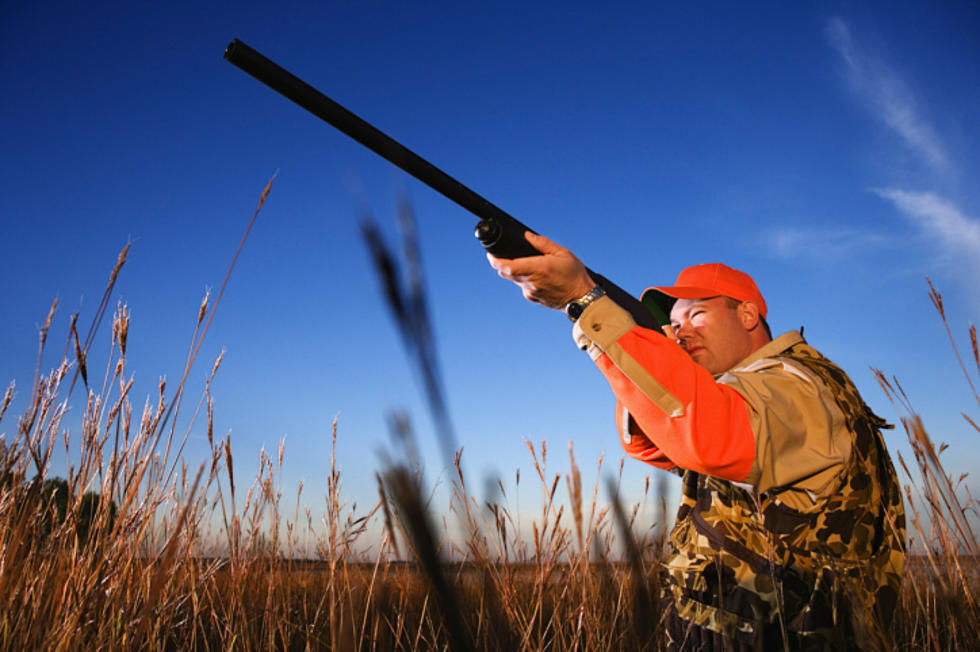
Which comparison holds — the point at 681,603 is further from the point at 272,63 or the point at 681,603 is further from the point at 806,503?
the point at 272,63

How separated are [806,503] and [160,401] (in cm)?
184

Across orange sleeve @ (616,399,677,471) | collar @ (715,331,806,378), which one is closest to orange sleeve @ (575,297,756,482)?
collar @ (715,331,806,378)

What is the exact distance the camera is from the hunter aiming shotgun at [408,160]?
5.91ft

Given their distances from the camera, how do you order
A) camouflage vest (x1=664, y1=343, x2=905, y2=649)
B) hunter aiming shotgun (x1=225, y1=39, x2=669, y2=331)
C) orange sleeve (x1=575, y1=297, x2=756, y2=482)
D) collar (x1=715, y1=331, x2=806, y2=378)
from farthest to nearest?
collar (x1=715, y1=331, x2=806, y2=378) < hunter aiming shotgun (x1=225, y1=39, x2=669, y2=331) < camouflage vest (x1=664, y1=343, x2=905, y2=649) < orange sleeve (x1=575, y1=297, x2=756, y2=482)

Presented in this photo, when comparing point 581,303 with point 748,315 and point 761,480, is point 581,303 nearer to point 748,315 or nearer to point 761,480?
point 761,480

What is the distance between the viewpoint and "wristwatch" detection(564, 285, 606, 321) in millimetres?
1674

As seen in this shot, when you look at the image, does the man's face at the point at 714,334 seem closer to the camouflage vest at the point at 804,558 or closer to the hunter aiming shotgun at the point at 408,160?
the hunter aiming shotgun at the point at 408,160

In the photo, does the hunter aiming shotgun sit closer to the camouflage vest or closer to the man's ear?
the man's ear

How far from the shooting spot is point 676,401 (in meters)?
1.37

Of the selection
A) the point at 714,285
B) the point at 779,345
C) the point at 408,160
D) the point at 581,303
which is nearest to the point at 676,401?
the point at 581,303

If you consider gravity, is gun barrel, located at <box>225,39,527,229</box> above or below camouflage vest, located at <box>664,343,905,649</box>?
above

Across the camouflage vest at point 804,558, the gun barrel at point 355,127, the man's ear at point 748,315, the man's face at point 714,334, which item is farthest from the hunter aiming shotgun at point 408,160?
the camouflage vest at point 804,558

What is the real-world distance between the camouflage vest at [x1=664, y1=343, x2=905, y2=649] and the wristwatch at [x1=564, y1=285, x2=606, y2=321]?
58 cm

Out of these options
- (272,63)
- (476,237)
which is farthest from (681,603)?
(272,63)
